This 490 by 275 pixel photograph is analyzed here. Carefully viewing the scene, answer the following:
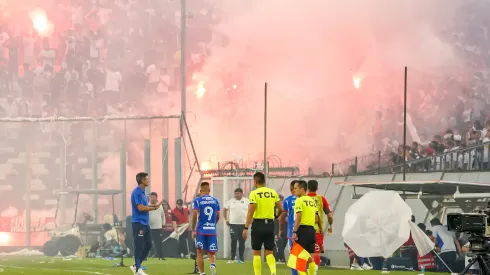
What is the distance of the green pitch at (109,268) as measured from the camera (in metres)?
21.4

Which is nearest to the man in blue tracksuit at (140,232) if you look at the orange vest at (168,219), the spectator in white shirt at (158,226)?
the spectator in white shirt at (158,226)

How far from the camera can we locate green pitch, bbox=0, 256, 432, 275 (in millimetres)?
21375

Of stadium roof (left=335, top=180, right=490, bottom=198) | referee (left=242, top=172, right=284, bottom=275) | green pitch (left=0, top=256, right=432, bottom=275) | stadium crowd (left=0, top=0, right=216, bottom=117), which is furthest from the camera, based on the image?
stadium crowd (left=0, top=0, right=216, bottom=117)

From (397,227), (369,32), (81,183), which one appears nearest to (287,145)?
(369,32)

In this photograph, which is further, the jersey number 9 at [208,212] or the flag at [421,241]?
the flag at [421,241]

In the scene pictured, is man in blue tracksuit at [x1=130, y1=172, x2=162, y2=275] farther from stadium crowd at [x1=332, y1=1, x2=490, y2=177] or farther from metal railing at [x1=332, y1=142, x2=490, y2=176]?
stadium crowd at [x1=332, y1=1, x2=490, y2=177]

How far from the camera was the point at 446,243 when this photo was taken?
2108cm

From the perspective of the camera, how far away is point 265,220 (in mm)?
16469

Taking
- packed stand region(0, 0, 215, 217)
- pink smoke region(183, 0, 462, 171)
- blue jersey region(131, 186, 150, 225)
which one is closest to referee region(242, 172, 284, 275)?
blue jersey region(131, 186, 150, 225)

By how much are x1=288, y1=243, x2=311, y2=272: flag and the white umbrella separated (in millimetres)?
5213

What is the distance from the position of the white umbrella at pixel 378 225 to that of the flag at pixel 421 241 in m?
0.12

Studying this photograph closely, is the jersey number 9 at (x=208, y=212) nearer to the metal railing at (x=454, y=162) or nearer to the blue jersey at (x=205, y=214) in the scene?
the blue jersey at (x=205, y=214)

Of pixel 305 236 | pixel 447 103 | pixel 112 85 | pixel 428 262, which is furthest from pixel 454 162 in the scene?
pixel 112 85

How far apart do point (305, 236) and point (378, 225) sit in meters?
5.24
